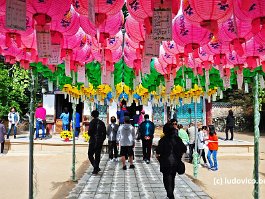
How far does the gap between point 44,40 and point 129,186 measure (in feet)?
16.9

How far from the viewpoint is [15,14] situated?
9.75 feet

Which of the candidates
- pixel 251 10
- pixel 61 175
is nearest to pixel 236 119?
A: pixel 61 175

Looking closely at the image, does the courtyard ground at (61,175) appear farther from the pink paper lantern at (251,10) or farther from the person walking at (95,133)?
the pink paper lantern at (251,10)

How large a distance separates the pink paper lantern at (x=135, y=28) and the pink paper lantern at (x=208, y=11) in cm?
99

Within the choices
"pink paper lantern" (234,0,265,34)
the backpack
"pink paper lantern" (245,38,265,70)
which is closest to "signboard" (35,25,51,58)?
"pink paper lantern" (234,0,265,34)

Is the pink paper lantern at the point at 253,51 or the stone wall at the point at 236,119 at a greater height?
the pink paper lantern at the point at 253,51

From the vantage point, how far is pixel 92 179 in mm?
8820

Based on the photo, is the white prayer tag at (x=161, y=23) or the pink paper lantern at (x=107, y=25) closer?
the white prayer tag at (x=161, y=23)

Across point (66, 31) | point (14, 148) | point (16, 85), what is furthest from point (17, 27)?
point (16, 85)

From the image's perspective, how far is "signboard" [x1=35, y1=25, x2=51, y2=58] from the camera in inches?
145

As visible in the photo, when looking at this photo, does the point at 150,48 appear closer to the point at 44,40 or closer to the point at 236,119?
the point at 44,40

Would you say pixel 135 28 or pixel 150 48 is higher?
pixel 135 28

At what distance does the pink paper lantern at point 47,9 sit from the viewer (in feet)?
10.8

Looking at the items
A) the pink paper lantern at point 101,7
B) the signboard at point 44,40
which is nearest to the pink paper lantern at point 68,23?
the signboard at point 44,40
